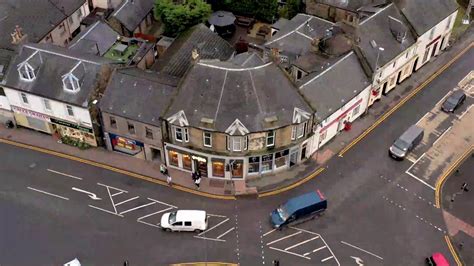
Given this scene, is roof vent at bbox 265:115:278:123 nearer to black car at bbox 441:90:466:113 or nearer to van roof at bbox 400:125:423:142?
van roof at bbox 400:125:423:142

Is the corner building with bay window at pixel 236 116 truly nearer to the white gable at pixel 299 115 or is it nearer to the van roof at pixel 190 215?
the white gable at pixel 299 115

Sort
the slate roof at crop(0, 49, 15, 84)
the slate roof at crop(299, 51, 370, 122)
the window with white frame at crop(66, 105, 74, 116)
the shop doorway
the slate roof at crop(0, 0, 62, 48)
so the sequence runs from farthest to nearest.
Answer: the slate roof at crop(0, 0, 62, 48) < the slate roof at crop(0, 49, 15, 84) < the window with white frame at crop(66, 105, 74, 116) < the slate roof at crop(299, 51, 370, 122) < the shop doorway

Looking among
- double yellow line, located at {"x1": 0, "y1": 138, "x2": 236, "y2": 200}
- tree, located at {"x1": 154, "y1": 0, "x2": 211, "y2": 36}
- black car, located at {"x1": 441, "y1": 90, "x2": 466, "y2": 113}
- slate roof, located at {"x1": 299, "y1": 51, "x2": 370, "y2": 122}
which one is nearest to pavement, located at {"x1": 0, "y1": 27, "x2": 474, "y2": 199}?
double yellow line, located at {"x1": 0, "y1": 138, "x2": 236, "y2": 200}

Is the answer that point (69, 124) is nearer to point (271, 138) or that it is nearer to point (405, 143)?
point (271, 138)

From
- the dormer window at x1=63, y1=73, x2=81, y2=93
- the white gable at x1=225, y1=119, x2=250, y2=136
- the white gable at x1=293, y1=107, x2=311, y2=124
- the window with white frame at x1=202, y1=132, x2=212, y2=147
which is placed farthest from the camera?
the dormer window at x1=63, y1=73, x2=81, y2=93

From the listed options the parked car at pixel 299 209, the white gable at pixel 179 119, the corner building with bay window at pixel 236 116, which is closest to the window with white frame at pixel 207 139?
the corner building with bay window at pixel 236 116

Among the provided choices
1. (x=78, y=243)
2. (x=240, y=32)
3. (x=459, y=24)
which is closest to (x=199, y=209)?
(x=78, y=243)
